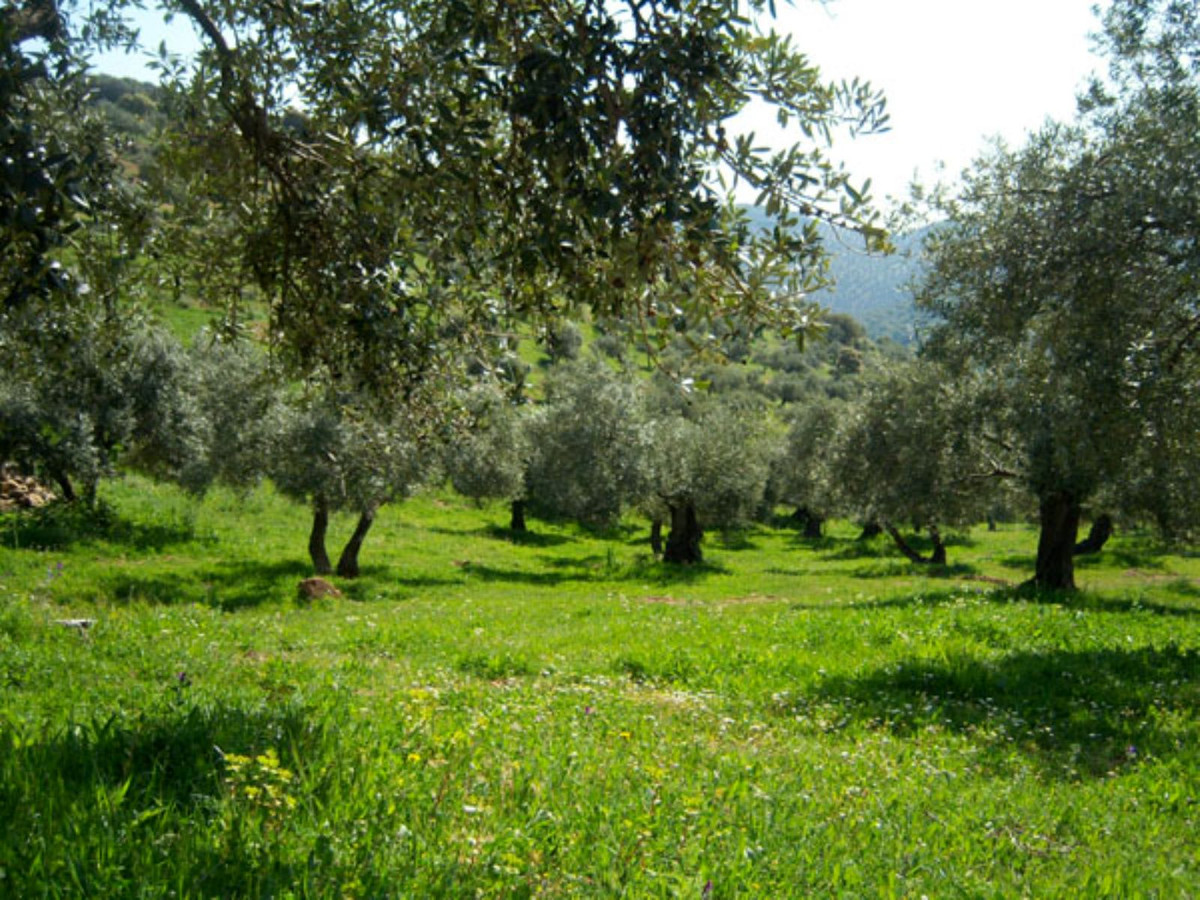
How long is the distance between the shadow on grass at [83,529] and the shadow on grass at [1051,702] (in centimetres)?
1994

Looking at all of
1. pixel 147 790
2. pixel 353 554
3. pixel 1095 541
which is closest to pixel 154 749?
pixel 147 790

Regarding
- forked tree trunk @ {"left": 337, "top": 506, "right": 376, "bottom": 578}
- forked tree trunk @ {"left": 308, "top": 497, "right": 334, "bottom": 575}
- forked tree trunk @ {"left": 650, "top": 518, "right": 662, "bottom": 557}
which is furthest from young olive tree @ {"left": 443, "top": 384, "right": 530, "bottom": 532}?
forked tree trunk @ {"left": 650, "top": 518, "right": 662, "bottom": 557}

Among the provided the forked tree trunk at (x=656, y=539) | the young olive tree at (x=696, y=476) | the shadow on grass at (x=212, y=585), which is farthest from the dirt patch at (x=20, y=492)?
the forked tree trunk at (x=656, y=539)

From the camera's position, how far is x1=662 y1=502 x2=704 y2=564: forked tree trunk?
36375mm

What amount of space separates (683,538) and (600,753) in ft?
101

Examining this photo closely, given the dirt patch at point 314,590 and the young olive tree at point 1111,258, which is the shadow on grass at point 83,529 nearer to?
the dirt patch at point 314,590

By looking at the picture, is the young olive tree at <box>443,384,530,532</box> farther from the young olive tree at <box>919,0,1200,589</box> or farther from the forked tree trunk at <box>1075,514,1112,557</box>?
the forked tree trunk at <box>1075,514,1112,557</box>

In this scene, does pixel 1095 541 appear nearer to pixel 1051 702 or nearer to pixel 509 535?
pixel 509 535

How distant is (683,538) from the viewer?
36.7 metres

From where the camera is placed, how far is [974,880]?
4.51m

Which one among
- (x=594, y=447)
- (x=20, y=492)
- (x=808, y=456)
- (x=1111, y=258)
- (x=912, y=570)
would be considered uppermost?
(x=1111, y=258)

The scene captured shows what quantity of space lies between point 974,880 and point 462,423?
209 inches

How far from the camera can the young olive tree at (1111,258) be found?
35.9 ft

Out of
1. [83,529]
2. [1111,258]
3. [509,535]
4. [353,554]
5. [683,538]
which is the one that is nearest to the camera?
[1111,258]
